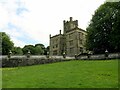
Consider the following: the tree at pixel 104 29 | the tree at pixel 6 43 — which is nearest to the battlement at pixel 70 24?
the tree at pixel 6 43

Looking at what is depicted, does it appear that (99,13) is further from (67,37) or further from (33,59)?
(67,37)

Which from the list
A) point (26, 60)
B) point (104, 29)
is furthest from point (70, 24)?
point (26, 60)

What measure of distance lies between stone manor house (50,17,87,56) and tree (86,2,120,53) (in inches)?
1034

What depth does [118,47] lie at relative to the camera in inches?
2276

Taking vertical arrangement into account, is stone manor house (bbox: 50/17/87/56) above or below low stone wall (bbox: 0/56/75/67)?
above

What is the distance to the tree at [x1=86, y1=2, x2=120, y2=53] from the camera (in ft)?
197

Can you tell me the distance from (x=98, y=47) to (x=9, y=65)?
2039cm

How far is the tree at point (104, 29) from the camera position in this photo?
197 ft

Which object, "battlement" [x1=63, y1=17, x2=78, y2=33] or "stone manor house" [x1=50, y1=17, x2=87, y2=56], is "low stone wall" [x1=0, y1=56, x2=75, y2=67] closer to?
"stone manor house" [x1=50, y1=17, x2=87, y2=56]

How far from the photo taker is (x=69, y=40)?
3829 inches

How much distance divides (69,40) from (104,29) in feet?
115

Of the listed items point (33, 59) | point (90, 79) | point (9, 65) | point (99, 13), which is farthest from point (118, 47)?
point (90, 79)

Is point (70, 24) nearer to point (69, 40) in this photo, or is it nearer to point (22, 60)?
point (69, 40)

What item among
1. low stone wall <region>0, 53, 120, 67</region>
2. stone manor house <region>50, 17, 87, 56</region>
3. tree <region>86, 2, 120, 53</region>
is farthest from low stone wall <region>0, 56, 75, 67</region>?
stone manor house <region>50, 17, 87, 56</region>
